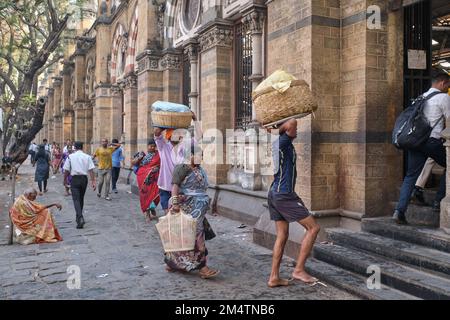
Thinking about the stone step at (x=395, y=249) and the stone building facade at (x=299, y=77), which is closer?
the stone step at (x=395, y=249)

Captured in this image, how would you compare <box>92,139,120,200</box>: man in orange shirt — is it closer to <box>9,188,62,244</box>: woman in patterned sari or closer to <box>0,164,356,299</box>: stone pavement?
<box>0,164,356,299</box>: stone pavement

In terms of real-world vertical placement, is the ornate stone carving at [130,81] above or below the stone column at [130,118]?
above

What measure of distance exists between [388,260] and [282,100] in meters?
Result: 2.22

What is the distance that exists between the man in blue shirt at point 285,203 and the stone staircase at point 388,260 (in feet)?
1.86

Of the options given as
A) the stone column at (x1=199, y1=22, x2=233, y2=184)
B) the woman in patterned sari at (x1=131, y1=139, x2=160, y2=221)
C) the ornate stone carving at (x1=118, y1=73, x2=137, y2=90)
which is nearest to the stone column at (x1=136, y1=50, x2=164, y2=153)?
the ornate stone carving at (x1=118, y1=73, x2=137, y2=90)

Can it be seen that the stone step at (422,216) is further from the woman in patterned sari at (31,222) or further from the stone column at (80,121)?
the stone column at (80,121)

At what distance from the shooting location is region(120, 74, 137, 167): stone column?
623 inches

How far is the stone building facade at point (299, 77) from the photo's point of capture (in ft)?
19.6

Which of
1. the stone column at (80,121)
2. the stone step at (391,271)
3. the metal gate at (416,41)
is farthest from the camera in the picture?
the stone column at (80,121)

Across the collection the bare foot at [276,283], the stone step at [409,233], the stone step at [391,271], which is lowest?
the bare foot at [276,283]

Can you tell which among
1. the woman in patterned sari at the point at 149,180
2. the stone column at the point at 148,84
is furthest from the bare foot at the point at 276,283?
the stone column at the point at 148,84

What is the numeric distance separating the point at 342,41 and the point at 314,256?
309cm

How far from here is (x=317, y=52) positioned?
6.14 m
